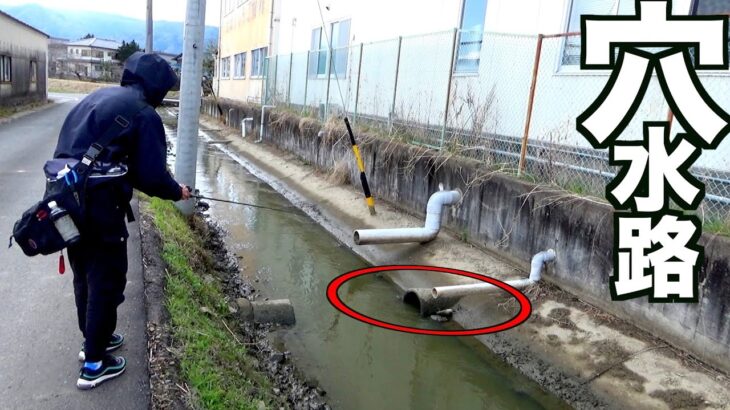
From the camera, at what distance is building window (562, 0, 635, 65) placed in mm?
7523

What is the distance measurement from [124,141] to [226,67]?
33.8 m

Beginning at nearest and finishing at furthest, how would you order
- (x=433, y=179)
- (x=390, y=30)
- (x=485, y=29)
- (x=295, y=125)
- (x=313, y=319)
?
(x=313, y=319) < (x=433, y=179) < (x=485, y=29) < (x=390, y=30) < (x=295, y=125)

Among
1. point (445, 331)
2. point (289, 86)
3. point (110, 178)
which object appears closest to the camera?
point (110, 178)

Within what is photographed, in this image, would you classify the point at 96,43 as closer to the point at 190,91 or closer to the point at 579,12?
the point at 190,91

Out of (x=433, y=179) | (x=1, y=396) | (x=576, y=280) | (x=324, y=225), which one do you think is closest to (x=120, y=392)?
(x=1, y=396)

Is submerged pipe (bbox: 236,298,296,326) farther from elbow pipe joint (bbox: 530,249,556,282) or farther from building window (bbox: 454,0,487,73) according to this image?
building window (bbox: 454,0,487,73)

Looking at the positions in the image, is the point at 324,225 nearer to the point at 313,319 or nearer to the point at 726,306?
the point at 313,319

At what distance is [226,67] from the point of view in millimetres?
35031

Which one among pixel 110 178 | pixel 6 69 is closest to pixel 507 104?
pixel 110 178

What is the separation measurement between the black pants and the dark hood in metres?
0.94

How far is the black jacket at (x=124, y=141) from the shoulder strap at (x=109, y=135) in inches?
0.9

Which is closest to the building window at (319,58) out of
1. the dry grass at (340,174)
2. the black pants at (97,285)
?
the dry grass at (340,174)

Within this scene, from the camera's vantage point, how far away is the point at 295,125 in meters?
16.4

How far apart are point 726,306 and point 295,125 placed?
1318cm
